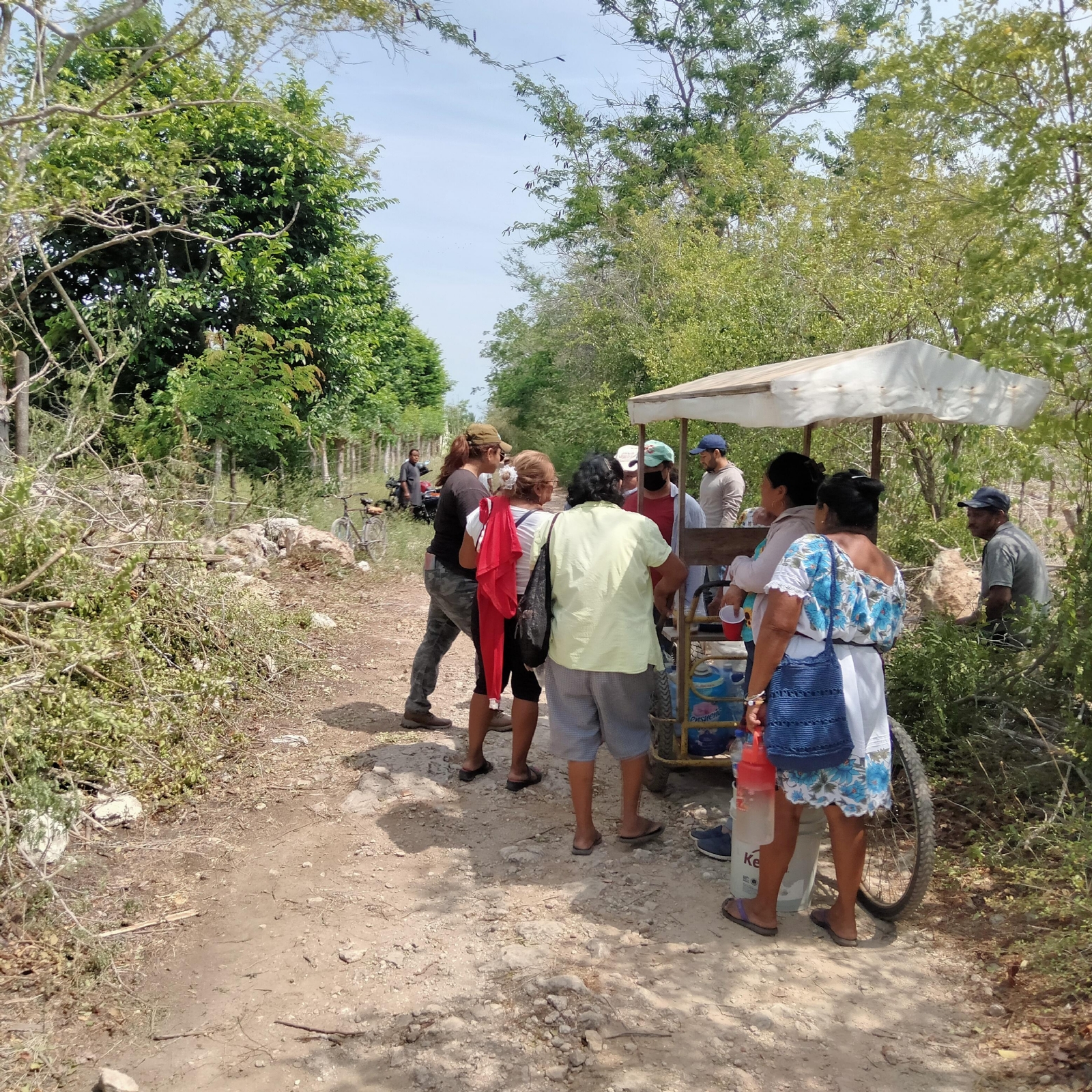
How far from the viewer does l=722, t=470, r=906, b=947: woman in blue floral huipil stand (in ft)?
10.5

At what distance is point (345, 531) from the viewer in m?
12.7

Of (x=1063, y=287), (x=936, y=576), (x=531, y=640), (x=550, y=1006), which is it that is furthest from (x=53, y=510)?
(x=936, y=576)

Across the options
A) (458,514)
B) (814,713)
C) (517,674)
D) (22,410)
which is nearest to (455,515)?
(458,514)

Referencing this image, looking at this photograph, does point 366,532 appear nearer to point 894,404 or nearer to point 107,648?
point 107,648

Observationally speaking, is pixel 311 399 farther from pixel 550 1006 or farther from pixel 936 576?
pixel 550 1006

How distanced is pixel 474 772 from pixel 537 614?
151cm

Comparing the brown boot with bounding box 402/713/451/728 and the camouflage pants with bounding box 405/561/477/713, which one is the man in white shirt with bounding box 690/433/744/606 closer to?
the camouflage pants with bounding box 405/561/477/713

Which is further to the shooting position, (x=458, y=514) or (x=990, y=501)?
(x=458, y=514)

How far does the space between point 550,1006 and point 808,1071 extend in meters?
0.83

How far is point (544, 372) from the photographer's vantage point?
36.3 meters

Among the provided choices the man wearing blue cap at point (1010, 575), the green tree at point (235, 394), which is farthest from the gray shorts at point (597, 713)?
the green tree at point (235, 394)

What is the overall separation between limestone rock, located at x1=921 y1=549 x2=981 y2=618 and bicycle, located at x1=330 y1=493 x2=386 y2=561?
767 centimetres

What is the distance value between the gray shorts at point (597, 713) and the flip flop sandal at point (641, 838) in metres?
0.39

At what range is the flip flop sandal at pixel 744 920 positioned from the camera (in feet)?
11.4
